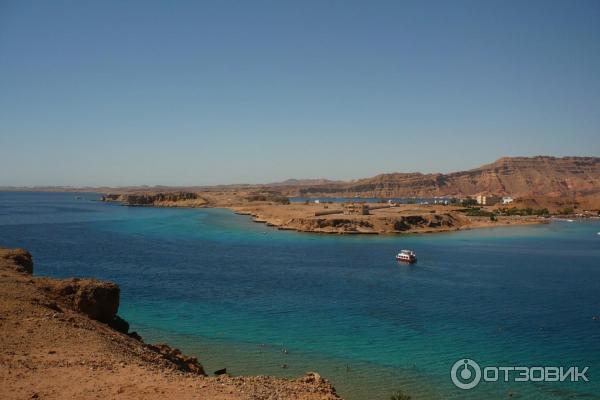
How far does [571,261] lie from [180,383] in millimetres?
60803

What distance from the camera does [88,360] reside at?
51.2ft

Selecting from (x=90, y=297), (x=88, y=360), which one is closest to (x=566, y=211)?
(x=90, y=297)

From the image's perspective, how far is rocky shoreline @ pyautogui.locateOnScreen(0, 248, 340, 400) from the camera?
1352 centimetres

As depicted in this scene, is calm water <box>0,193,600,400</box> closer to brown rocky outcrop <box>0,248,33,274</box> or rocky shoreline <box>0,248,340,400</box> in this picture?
rocky shoreline <box>0,248,340,400</box>

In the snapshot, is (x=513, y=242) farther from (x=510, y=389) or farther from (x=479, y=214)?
(x=510, y=389)

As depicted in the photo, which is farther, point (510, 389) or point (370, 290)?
point (370, 290)

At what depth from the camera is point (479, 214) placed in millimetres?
126062

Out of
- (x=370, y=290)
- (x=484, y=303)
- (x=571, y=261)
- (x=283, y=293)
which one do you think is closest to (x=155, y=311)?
(x=283, y=293)

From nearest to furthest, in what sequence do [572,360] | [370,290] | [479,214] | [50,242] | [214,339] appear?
[572,360] < [214,339] < [370,290] < [50,242] < [479,214]

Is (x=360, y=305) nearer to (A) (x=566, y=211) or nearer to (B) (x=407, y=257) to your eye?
(B) (x=407, y=257)

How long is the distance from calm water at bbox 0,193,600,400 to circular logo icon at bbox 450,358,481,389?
43 cm

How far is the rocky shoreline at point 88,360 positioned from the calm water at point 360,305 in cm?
593

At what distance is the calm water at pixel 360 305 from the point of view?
78.2 ft

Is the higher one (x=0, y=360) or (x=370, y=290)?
(x=0, y=360)
